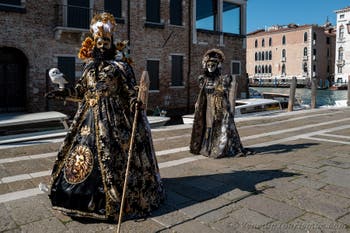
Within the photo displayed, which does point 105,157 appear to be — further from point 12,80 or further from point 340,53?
point 340,53

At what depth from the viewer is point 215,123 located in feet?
22.4

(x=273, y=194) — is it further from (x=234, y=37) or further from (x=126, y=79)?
(x=234, y=37)

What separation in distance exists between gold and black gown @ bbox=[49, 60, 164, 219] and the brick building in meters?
10.7

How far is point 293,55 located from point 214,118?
6617 centimetres

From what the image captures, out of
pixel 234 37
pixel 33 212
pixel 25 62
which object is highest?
pixel 234 37

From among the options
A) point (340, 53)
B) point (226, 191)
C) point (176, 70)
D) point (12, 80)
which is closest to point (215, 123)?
point (226, 191)

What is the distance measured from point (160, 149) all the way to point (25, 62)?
375 inches

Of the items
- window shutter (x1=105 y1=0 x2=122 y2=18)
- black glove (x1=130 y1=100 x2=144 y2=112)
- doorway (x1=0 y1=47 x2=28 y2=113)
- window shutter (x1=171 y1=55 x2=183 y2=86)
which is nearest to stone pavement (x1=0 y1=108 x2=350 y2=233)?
black glove (x1=130 y1=100 x2=144 y2=112)

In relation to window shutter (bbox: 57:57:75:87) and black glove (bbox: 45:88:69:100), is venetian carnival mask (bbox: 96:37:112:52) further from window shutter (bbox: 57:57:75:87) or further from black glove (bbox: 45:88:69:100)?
window shutter (bbox: 57:57:75:87)

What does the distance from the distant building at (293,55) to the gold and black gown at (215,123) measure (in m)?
58.5

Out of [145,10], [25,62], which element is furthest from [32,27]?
[145,10]

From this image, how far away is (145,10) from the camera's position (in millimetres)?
17594

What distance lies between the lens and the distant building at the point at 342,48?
62844mm

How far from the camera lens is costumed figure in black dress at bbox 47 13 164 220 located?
11.6 ft
